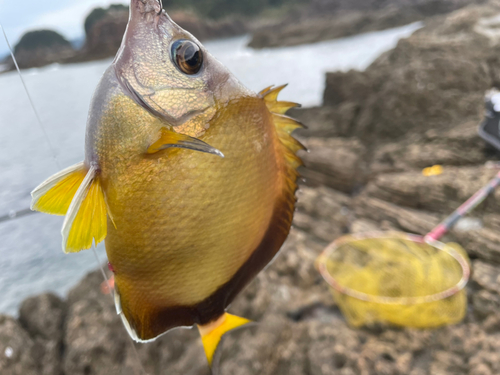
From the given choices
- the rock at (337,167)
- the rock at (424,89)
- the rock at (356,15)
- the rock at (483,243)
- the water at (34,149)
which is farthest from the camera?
the rock at (356,15)

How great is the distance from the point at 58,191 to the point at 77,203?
7cm

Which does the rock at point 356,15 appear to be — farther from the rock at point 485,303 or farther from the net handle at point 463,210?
the rock at point 485,303

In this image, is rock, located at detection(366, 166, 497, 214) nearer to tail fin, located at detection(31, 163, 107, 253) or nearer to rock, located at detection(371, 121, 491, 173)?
rock, located at detection(371, 121, 491, 173)

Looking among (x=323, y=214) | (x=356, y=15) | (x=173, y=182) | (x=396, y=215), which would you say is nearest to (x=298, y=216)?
(x=323, y=214)

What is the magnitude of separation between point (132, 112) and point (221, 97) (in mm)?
128

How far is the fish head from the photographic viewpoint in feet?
1.53

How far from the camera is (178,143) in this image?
1.45 feet

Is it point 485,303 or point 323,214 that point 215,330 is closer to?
point 485,303

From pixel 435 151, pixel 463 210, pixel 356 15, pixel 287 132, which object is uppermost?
pixel 287 132

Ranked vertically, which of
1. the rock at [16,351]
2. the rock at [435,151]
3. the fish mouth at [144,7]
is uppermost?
the fish mouth at [144,7]

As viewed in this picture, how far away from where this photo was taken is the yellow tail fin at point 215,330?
23.6 inches

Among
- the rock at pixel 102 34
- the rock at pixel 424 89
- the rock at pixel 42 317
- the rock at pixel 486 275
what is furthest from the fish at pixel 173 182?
the rock at pixel 424 89

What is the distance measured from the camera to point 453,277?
2621 mm

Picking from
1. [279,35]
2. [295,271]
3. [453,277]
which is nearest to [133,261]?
[295,271]
